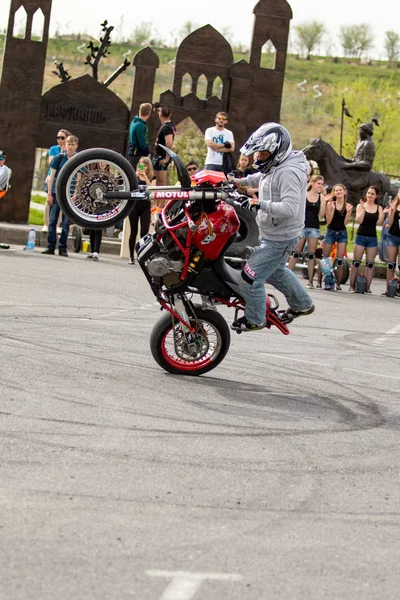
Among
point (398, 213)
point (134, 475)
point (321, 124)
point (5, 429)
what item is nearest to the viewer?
point (134, 475)

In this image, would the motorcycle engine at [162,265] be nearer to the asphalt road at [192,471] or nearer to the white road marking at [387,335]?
the asphalt road at [192,471]

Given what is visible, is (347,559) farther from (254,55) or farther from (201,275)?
(254,55)

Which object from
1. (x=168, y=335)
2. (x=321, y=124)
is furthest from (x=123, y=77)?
(x=168, y=335)

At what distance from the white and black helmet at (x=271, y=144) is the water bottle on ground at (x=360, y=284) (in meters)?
10.9

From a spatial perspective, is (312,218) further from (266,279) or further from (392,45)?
(392,45)

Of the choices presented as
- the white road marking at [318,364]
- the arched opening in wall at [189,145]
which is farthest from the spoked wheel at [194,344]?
the arched opening in wall at [189,145]

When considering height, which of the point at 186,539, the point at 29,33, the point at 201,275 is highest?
the point at 29,33

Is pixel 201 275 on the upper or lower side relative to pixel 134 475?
upper

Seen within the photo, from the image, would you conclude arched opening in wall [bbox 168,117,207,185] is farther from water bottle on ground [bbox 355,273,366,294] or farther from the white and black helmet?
the white and black helmet

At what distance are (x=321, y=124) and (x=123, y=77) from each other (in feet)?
77.4

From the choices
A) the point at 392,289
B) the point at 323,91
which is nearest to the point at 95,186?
the point at 392,289

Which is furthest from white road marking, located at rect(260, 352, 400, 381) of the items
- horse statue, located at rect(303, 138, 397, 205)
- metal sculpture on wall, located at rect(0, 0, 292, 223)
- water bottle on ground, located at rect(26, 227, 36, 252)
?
horse statue, located at rect(303, 138, 397, 205)

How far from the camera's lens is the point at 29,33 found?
2491 centimetres

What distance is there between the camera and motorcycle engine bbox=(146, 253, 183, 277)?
9594mm
